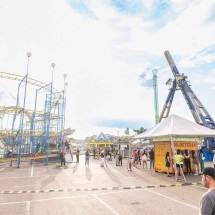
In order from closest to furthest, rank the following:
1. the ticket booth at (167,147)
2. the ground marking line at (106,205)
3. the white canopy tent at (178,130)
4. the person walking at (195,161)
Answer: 1. the ground marking line at (106,205)
2. the white canopy tent at (178,130)
3. the person walking at (195,161)
4. the ticket booth at (167,147)

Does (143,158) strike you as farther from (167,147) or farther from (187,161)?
(187,161)

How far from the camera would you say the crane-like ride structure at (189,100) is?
3400 cm

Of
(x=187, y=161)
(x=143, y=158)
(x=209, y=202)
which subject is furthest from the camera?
(x=143, y=158)

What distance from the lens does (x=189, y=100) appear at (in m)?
35.9

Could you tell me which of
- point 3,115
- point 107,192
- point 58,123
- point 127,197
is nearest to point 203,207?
point 127,197

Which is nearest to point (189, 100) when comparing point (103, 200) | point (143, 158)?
point (143, 158)

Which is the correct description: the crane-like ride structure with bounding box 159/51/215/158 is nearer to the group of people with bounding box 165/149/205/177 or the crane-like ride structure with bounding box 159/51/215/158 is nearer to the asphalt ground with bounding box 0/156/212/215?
the group of people with bounding box 165/149/205/177

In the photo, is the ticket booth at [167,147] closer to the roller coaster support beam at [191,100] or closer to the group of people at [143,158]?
the group of people at [143,158]

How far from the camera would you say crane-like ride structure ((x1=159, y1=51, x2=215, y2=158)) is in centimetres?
3400

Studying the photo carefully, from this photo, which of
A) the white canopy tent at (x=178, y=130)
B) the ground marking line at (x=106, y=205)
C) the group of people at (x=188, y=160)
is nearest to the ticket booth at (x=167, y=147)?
the group of people at (x=188, y=160)

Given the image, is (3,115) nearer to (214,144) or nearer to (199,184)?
(199,184)

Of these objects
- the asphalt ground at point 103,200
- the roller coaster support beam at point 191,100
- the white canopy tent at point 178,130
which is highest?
the roller coaster support beam at point 191,100

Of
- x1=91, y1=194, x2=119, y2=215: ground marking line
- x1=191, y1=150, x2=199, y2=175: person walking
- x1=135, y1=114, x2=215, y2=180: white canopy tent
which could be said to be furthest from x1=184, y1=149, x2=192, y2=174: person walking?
x1=91, y1=194, x2=119, y2=215: ground marking line

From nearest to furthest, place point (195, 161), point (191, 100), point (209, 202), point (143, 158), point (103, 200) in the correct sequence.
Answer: point (209, 202) < point (103, 200) < point (195, 161) < point (143, 158) < point (191, 100)
